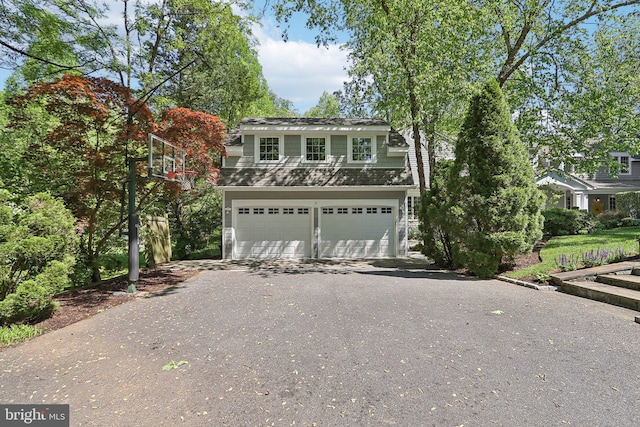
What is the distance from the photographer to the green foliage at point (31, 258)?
15.8ft

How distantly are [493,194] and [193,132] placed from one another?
803cm

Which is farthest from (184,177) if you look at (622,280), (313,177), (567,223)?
(567,223)

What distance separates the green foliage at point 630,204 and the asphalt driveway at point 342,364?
1470 cm

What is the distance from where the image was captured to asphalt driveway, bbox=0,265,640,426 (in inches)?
Result: 105

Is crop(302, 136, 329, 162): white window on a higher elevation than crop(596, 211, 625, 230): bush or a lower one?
higher

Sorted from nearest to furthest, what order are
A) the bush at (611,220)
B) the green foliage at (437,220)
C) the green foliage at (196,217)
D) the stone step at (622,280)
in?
the stone step at (622,280), the green foliage at (437,220), the green foliage at (196,217), the bush at (611,220)

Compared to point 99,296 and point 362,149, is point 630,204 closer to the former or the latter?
point 362,149

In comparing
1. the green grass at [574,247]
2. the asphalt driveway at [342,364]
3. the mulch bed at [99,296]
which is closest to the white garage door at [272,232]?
the mulch bed at [99,296]

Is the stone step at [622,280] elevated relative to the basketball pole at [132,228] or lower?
lower

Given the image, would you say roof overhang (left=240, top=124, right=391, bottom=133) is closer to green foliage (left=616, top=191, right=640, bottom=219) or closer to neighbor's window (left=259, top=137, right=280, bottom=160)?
neighbor's window (left=259, top=137, right=280, bottom=160)

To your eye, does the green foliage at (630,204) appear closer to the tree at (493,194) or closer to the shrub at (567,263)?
the tree at (493,194)

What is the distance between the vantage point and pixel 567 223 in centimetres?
1280

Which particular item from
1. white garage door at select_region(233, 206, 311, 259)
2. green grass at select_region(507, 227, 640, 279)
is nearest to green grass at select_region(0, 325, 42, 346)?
white garage door at select_region(233, 206, 311, 259)

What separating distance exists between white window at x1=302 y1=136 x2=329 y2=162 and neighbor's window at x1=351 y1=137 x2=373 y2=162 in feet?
3.84
